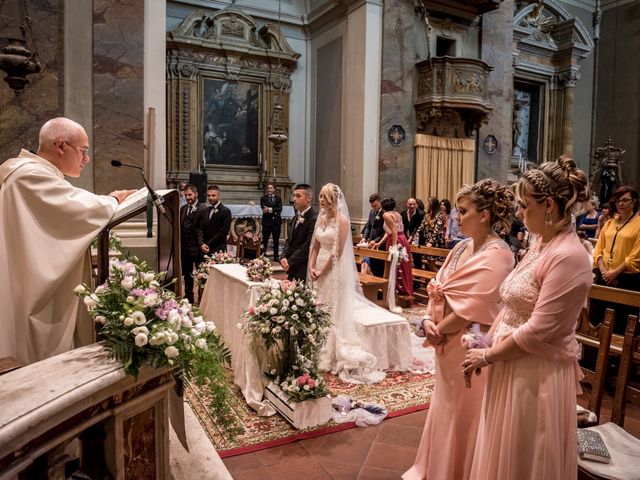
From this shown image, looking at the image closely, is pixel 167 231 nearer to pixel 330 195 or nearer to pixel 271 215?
pixel 330 195

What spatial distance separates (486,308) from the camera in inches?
101

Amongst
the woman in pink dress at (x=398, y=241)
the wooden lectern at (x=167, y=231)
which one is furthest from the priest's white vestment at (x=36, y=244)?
the woman in pink dress at (x=398, y=241)

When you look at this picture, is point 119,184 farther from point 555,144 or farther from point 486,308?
point 555,144

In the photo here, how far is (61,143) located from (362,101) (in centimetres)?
939

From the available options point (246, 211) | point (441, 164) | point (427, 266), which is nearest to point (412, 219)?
point (427, 266)

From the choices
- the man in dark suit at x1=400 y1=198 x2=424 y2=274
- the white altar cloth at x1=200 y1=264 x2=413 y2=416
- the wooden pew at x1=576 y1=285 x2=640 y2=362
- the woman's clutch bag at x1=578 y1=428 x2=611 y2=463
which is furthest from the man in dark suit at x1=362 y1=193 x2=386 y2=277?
the woman's clutch bag at x1=578 y1=428 x2=611 y2=463

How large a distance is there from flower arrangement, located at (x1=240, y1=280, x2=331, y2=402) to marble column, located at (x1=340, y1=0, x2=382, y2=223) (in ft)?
25.3

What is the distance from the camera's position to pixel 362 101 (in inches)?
452

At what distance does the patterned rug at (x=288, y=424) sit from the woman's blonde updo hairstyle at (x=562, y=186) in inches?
84.7

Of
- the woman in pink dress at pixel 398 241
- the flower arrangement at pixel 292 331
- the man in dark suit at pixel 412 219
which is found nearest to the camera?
the flower arrangement at pixel 292 331

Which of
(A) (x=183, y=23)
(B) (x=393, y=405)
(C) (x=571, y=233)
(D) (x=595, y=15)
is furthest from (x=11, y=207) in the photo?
(D) (x=595, y=15)

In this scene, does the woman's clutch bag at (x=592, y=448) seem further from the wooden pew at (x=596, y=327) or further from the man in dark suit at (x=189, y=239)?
the man in dark suit at (x=189, y=239)

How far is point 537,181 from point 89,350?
1762 mm

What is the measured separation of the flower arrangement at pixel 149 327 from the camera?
172 cm
